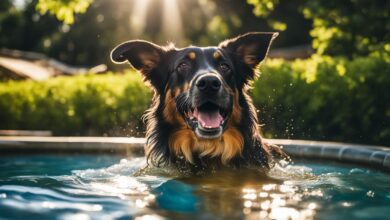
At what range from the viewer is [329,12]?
1341 cm

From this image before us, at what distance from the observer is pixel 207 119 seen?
5.62 m

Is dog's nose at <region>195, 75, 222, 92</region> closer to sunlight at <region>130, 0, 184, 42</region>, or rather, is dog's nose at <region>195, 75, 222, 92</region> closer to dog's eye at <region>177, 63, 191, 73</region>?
dog's eye at <region>177, 63, 191, 73</region>

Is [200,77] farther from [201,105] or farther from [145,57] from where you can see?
[145,57]

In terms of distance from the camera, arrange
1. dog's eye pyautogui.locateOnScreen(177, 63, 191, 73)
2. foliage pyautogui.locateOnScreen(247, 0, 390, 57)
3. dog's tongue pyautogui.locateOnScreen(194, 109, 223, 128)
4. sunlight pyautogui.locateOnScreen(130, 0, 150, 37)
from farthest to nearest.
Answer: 1. sunlight pyautogui.locateOnScreen(130, 0, 150, 37)
2. foliage pyautogui.locateOnScreen(247, 0, 390, 57)
3. dog's eye pyautogui.locateOnScreen(177, 63, 191, 73)
4. dog's tongue pyautogui.locateOnScreen(194, 109, 223, 128)

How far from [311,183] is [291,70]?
5867 millimetres

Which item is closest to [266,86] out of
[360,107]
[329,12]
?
[360,107]

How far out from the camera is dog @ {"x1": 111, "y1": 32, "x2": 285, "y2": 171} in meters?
5.62

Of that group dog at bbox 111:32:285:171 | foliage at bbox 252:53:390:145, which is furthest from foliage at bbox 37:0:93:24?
dog at bbox 111:32:285:171

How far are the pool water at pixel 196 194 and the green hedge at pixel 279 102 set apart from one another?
319 centimetres

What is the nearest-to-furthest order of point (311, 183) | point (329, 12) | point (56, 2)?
point (311, 183), point (56, 2), point (329, 12)

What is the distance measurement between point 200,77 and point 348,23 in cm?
886

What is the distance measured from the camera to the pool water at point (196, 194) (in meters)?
4.09

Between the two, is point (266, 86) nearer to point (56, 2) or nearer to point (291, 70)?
point (291, 70)

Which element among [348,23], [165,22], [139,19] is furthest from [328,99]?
[139,19]
